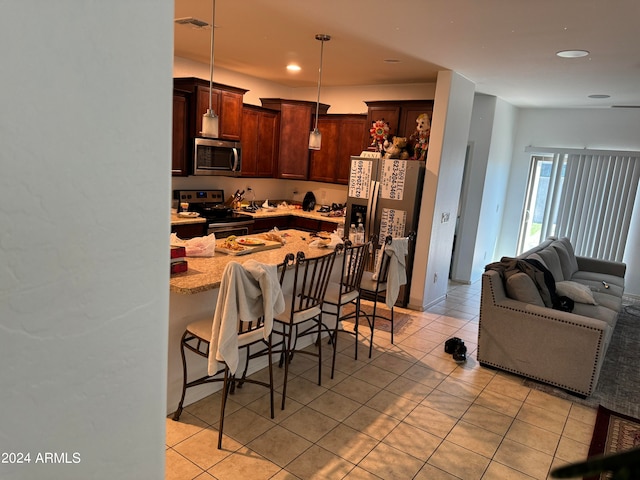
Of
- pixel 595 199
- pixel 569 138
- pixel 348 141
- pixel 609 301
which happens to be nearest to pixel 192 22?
pixel 348 141

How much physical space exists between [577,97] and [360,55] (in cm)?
309

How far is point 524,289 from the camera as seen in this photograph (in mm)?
3605

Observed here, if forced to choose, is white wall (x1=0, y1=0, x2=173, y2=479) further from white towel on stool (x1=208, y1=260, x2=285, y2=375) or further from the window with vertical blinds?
the window with vertical blinds

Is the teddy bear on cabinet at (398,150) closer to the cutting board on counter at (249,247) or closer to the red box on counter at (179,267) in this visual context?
the cutting board on counter at (249,247)

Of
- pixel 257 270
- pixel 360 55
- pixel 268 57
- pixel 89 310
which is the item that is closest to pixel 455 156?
pixel 360 55

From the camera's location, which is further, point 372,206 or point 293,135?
point 293,135

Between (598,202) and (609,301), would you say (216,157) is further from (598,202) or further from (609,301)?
(598,202)

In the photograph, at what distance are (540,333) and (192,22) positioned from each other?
3820 mm

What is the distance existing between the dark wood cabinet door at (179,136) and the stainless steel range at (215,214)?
38cm

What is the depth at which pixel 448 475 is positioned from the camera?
2.40 metres

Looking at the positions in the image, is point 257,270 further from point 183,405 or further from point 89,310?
point 89,310

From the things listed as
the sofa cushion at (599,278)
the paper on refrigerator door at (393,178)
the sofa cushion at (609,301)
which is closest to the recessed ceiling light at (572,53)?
the paper on refrigerator door at (393,178)

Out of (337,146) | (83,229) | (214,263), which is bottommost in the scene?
(214,263)

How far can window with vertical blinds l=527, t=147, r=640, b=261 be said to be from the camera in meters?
6.11
